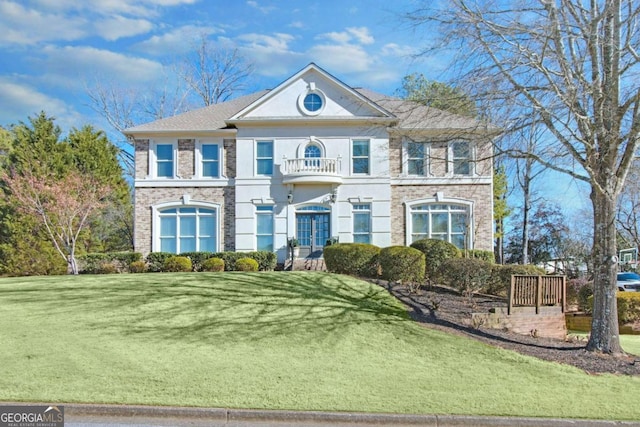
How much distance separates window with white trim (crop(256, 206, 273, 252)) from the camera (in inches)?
949

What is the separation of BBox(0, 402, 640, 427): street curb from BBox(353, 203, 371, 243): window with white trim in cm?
1767

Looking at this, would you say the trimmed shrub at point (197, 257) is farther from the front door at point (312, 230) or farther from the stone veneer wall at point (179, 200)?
the front door at point (312, 230)

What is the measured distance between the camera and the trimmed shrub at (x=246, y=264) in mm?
21406

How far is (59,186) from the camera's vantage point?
21594 millimetres

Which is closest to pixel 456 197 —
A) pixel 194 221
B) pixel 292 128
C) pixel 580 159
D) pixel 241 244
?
pixel 292 128

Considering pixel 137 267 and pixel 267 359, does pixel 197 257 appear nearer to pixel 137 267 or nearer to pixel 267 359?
pixel 137 267

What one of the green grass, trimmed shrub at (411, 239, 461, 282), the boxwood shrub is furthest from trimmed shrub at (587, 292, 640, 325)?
the boxwood shrub

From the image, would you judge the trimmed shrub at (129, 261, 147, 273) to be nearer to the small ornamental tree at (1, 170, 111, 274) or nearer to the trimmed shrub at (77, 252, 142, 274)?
the trimmed shrub at (77, 252, 142, 274)

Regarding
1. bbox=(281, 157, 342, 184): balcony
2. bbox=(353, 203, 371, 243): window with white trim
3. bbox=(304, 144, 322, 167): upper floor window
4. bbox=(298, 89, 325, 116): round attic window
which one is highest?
bbox=(298, 89, 325, 116): round attic window

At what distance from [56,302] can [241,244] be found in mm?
12057

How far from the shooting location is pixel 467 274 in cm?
1480

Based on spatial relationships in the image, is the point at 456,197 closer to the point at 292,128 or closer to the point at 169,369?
the point at 292,128

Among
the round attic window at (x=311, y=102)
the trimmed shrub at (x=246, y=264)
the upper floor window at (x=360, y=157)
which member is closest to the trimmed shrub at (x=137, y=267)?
the trimmed shrub at (x=246, y=264)

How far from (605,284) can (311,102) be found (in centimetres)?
1676
